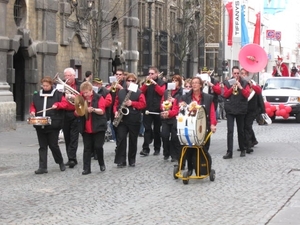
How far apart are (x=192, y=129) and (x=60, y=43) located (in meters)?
17.5

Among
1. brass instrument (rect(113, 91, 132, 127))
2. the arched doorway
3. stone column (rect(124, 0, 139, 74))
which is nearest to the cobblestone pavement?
brass instrument (rect(113, 91, 132, 127))

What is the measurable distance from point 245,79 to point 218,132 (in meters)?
7.83

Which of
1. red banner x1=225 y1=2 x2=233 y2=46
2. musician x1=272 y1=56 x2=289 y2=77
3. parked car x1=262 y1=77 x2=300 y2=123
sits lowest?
parked car x1=262 y1=77 x2=300 y2=123

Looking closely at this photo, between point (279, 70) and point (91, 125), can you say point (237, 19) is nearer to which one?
point (279, 70)

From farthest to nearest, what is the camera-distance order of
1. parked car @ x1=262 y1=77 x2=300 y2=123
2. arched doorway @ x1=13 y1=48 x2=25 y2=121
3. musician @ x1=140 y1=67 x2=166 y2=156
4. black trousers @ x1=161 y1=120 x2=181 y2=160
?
parked car @ x1=262 y1=77 x2=300 y2=123 < arched doorway @ x1=13 y1=48 x2=25 y2=121 < musician @ x1=140 y1=67 x2=166 y2=156 < black trousers @ x1=161 y1=120 x2=181 y2=160

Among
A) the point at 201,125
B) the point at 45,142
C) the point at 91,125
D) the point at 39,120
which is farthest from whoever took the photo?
the point at 45,142

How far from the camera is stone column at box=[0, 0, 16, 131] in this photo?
23.5 metres

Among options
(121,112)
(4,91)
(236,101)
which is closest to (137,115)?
(121,112)

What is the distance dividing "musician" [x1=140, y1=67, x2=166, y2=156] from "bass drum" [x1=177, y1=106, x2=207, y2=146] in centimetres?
402

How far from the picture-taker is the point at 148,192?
12.0 m

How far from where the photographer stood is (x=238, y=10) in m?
57.0

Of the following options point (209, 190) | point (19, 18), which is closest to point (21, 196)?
point (209, 190)

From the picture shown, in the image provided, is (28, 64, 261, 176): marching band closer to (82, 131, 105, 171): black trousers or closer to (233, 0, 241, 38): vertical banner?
(82, 131, 105, 171): black trousers

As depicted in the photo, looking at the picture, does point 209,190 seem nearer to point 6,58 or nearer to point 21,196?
point 21,196
